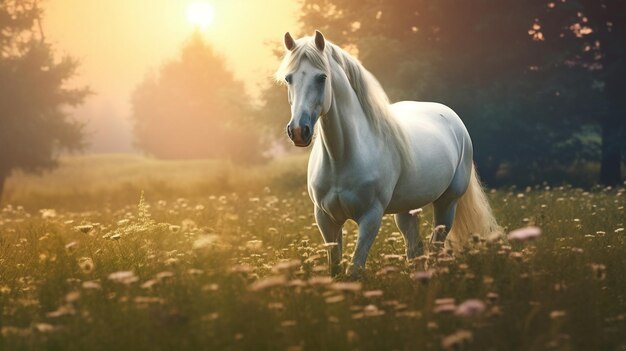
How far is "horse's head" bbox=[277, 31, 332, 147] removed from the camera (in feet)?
17.9

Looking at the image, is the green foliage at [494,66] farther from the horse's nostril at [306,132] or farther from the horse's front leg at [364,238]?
the horse's nostril at [306,132]

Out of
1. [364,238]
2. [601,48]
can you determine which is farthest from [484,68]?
[364,238]

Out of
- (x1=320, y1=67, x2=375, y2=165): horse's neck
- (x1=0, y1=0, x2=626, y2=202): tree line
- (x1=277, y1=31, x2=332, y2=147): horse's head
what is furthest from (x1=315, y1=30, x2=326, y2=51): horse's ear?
(x1=0, y1=0, x2=626, y2=202): tree line

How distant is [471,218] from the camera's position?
833 cm

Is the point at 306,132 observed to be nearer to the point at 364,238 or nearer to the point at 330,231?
the point at 364,238

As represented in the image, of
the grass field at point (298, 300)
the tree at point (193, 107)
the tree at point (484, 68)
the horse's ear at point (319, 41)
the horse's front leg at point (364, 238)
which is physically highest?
the tree at point (193, 107)

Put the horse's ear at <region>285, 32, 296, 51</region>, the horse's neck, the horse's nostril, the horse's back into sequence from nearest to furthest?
the horse's nostril < the horse's ear at <region>285, 32, 296, 51</region> < the horse's neck < the horse's back

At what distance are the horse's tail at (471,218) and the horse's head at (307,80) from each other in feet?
10.2

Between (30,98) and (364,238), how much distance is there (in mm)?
19512

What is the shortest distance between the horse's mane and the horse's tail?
6.43 ft

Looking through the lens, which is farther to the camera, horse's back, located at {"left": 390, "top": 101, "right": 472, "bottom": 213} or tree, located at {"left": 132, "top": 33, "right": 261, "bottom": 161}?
tree, located at {"left": 132, "top": 33, "right": 261, "bottom": 161}

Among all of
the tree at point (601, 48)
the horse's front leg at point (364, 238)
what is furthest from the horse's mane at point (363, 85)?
the tree at point (601, 48)

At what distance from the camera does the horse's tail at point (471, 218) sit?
828cm

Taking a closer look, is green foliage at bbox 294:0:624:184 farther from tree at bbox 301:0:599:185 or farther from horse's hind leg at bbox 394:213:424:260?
horse's hind leg at bbox 394:213:424:260
